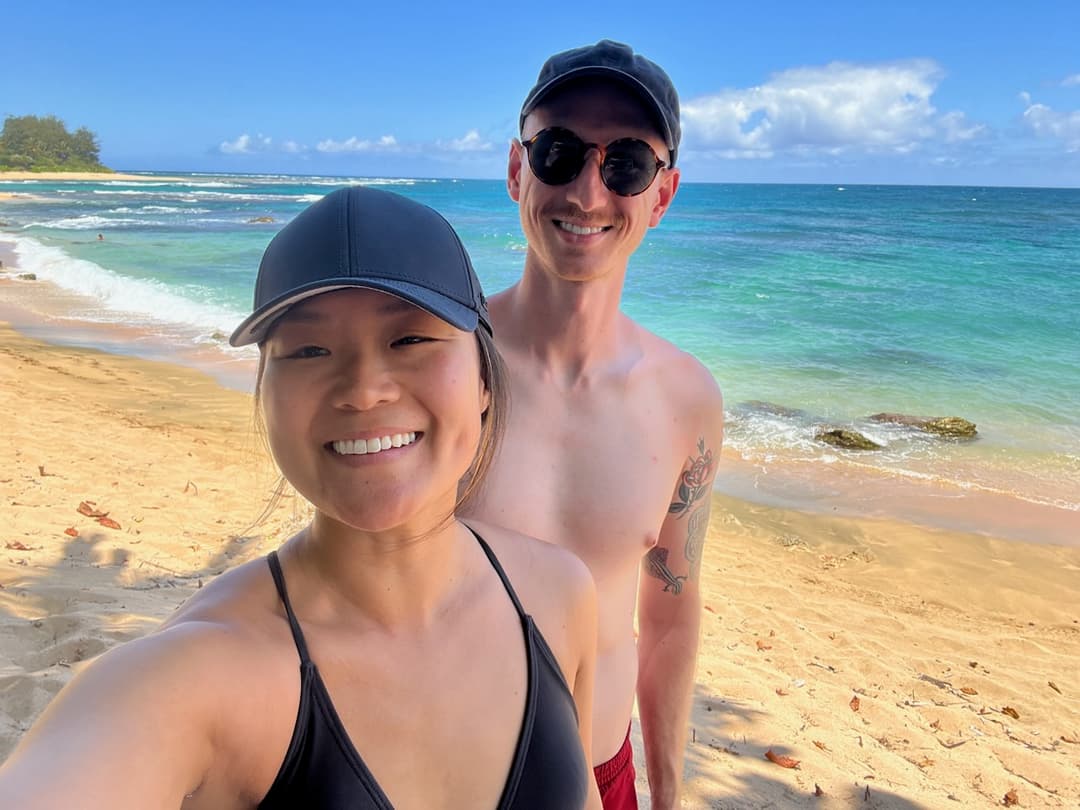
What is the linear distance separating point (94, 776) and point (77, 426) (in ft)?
24.1

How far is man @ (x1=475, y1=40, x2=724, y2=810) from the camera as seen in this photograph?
1.75 meters

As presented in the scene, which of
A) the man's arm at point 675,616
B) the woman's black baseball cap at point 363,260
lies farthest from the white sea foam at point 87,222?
the woman's black baseball cap at point 363,260

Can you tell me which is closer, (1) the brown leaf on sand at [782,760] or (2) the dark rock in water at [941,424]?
(1) the brown leaf on sand at [782,760]

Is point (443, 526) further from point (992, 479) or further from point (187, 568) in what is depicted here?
point (992, 479)

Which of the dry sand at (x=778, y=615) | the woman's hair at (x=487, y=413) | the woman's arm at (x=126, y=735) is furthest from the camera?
the dry sand at (x=778, y=615)

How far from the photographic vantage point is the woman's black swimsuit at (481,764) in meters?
1.01

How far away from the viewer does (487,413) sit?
1326 millimetres

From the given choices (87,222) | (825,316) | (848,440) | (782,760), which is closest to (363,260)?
(782,760)

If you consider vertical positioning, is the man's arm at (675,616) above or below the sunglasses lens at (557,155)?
below

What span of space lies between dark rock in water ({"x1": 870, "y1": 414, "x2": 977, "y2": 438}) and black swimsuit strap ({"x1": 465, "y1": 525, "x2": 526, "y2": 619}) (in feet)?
29.3

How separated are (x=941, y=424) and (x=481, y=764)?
926 cm

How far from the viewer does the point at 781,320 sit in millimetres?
16469

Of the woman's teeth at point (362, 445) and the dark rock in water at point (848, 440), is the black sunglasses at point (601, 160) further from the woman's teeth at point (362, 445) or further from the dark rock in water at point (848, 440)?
the dark rock in water at point (848, 440)

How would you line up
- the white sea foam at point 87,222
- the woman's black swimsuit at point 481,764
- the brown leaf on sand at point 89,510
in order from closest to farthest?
the woman's black swimsuit at point 481,764, the brown leaf on sand at point 89,510, the white sea foam at point 87,222
